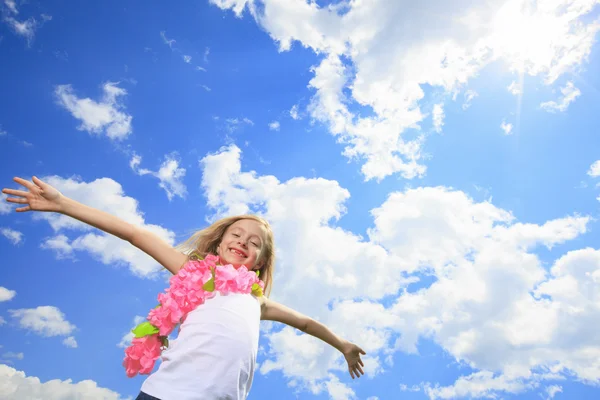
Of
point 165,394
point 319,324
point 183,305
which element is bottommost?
point 165,394

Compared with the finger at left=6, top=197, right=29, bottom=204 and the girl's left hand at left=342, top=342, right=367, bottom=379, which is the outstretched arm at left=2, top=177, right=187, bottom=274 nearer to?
the finger at left=6, top=197, right=29, bottom=204

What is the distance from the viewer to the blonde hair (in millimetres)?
4504

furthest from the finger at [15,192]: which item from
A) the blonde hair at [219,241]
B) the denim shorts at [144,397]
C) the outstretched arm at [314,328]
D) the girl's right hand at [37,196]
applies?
the outstretched arm at [314,328]

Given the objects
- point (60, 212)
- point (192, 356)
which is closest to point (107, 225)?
point (60, 212)

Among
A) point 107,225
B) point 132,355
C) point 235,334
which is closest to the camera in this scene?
point 235,334

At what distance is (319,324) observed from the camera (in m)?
4.41

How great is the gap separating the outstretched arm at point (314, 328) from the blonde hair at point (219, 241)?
27 cm

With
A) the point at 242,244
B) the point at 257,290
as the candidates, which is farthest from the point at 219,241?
the point at 257,290

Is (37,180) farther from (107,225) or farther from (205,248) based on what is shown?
(205,248)

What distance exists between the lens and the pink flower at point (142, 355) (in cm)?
360

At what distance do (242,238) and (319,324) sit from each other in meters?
1.11

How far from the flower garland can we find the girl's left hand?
135cm

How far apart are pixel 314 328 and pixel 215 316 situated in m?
1.27

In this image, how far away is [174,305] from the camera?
3.69 m
